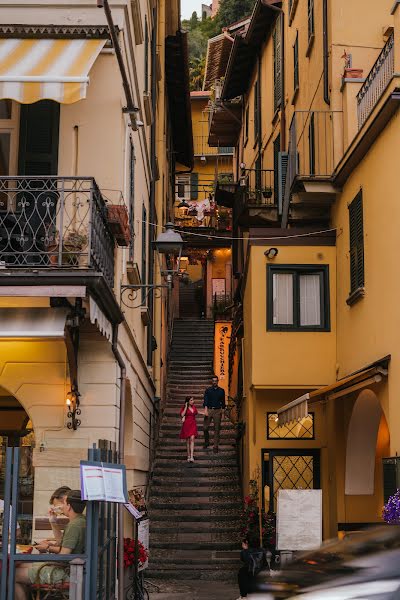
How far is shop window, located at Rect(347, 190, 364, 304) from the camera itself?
1647cm

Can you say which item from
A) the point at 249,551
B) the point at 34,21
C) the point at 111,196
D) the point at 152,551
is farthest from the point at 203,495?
the point at 34,21

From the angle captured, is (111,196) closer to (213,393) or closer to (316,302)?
(316,302)

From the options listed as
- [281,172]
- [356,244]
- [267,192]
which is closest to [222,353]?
[267,192]

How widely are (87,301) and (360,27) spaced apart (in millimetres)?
10561

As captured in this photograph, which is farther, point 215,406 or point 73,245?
point 215,406

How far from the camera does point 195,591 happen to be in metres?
17.8

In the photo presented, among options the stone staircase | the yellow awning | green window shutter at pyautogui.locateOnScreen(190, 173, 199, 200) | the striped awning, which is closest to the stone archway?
the yellow awning

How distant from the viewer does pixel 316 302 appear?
741 inches

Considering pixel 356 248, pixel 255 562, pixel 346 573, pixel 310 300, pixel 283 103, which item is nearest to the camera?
pixel 346 573

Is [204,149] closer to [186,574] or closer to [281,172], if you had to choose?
[281,172]

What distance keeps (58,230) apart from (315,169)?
963 cm

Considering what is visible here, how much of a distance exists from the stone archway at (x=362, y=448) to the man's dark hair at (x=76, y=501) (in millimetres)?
7307

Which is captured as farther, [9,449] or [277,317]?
[277,317]

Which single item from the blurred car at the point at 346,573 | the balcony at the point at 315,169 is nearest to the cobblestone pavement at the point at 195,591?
the balcony at the point at 315,169
